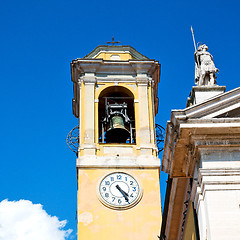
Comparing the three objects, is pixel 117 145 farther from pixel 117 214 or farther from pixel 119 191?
pixel 117 214

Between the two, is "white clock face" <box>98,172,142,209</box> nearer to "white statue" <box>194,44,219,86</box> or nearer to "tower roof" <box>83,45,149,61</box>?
"tower roof" <box>83,45,149,61</box>

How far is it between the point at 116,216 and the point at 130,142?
3.46 meters

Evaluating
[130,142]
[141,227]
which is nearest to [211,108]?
[141,227]

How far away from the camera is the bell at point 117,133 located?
1205 inches

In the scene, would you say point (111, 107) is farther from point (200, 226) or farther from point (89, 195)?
point (200, 226)

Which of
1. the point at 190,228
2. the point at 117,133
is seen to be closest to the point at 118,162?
the point at 117,133

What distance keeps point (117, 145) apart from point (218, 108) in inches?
558

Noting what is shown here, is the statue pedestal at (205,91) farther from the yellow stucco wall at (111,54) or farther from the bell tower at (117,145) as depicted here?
the yellow stucco wall at (111,54)

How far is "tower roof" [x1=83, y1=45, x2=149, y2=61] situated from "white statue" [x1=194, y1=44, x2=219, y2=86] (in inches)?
585

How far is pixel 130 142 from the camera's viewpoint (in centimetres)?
3084

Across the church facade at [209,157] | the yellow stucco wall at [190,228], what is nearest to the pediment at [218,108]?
the church facade at [209,157]

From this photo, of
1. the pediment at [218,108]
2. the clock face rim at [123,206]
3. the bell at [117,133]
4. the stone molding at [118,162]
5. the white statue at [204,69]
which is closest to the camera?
the pediment at [218,108]

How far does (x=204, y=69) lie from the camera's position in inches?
714

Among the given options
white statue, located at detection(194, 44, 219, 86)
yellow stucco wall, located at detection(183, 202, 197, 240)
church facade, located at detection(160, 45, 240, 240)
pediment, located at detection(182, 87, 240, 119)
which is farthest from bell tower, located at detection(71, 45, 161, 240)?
pediment, located at detection(182, 87, 240, 119)
